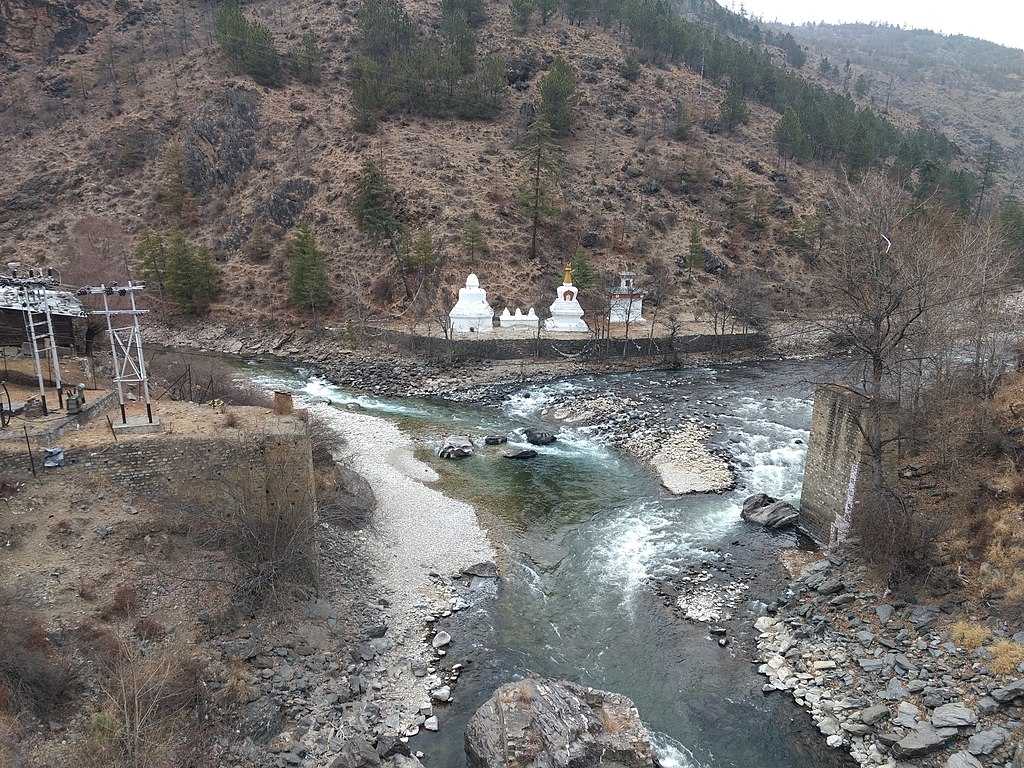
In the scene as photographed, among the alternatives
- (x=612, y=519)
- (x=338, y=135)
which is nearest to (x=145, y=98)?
(x=338, y=135)

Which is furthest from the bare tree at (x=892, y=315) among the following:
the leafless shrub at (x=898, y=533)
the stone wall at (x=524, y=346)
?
the stone wall at (x=524, y=346)

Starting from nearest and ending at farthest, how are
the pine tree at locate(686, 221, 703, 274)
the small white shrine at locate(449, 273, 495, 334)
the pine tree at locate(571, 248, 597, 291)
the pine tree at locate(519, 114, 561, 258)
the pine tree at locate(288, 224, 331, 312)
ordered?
the small white shrine at locate(449, 273, 495, 334) → the pine tree at locate(288, 224, 331, 312) → the pine tree at locate(571, 248, 597, 291) → the pine tree at locate(519, 114, 561, 258) → the pine tree at locate(686, 221, 703, 274)

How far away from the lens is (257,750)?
9.73 meters

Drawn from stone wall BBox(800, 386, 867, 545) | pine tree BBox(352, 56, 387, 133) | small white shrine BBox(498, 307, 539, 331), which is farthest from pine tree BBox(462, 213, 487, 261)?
stone wall BBox(800, 386, 867, 545)

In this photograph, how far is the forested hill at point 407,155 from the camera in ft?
151

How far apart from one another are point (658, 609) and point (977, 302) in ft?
44.2

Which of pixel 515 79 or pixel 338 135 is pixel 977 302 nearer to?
pixel 338 135

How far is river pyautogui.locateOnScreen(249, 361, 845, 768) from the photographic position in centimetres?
1097

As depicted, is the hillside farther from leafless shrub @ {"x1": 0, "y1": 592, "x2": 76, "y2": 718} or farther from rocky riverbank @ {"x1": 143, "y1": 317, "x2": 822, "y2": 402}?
leafless shrub @ {"x1": 0, "y1": 592, "x2": 76, "y2": 718}

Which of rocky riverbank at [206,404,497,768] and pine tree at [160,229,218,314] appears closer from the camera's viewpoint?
rocky riverbank at [206,404,497,768]

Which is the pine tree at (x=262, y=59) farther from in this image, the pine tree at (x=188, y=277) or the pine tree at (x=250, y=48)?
the pine tree at (x=188, y=277)

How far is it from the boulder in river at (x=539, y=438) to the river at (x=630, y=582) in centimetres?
61

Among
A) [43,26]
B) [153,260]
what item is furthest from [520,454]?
[43,26]

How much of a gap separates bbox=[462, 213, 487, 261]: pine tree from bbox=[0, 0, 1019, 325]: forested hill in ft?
1.06
